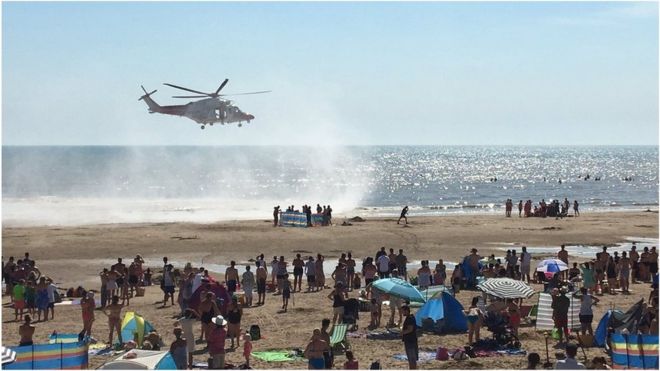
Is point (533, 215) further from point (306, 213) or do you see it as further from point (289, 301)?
point (289, 301)

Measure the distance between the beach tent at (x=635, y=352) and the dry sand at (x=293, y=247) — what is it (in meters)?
2.02

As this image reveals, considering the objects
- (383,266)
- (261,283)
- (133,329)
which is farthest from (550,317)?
(133,329)

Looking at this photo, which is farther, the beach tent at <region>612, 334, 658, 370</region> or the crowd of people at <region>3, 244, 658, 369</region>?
the crowd of people at <region>3, 244, 658, 369</region>

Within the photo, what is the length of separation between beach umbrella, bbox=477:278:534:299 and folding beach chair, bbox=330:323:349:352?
319 centimetres

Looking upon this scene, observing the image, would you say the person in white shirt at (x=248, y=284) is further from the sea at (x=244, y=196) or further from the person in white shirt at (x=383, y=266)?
the sea at (x=244, y=196)

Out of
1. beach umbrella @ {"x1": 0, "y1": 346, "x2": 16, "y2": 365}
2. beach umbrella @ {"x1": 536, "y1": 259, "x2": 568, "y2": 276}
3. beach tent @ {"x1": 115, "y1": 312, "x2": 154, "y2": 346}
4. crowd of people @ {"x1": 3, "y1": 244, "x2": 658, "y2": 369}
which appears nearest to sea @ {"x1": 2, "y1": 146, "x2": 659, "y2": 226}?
crowd of people @ {"x1": 3, "y1": 244, "x2": 658, "y2": 369}

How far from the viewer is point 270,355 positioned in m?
16.5

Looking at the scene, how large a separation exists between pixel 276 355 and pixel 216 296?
3.00 m

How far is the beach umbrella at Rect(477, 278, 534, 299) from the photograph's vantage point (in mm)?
17312

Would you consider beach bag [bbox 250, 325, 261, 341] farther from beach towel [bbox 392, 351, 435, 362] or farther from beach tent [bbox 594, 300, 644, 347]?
beach tent [bbox 594, 300, 644, 347]

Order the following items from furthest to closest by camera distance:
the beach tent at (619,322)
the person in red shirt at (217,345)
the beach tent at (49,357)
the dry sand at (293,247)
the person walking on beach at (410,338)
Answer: the dry sand at (293,247) → the beach tent at (619,322) → the person in red shirt at (217,345) → the person walking on beach at (410,338) → the beach tent at (49,357)

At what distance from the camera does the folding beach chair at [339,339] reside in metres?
16.6

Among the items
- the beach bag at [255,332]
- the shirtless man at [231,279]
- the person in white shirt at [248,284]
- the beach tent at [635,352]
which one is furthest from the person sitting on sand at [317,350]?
the shirtless man at [231,279]

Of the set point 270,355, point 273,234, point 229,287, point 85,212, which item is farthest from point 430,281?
point 85,212
